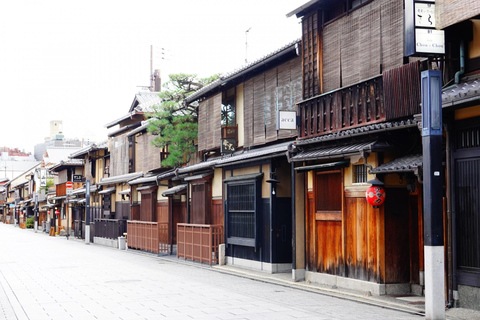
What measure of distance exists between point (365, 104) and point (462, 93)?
439cm

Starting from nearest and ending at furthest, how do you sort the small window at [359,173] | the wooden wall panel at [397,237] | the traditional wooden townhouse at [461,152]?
the traditional wooden townhouse at [461,152], the wooden wall panel at [397,237], the small window at [359,173]

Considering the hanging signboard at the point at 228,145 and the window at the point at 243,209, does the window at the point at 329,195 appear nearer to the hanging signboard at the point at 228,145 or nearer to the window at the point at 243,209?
the window at the point at 243,209

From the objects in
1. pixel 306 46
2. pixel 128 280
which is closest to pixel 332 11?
pixel 306 46

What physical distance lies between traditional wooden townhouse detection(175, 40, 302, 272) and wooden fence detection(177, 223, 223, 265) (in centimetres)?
4

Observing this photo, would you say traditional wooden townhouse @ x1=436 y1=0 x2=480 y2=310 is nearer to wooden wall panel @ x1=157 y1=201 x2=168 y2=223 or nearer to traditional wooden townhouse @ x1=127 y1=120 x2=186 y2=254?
traditional wooden townhouse @ x1=127 y1=120 x2=186 y2=254

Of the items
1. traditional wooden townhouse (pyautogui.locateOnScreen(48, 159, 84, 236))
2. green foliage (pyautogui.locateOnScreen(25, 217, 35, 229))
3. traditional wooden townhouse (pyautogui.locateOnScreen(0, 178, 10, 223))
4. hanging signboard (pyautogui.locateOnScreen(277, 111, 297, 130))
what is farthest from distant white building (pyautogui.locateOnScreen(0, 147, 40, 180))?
hanging signboard (pyautogui.locateOnScreen(277, 111, 297, 130))

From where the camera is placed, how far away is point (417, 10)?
12094 mm

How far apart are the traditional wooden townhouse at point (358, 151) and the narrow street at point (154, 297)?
1.48m

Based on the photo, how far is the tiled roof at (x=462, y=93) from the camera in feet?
37.2

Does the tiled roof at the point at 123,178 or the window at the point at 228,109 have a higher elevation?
the window at the point at 228,109

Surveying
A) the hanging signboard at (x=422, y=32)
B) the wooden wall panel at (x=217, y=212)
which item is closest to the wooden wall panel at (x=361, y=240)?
the hanging signboard at (x=422, y=32)

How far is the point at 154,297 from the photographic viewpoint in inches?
627

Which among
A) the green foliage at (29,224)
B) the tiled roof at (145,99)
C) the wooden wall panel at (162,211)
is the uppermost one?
the tiled roof at (145,99)

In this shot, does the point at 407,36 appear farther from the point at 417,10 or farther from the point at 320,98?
the point at 320,98
